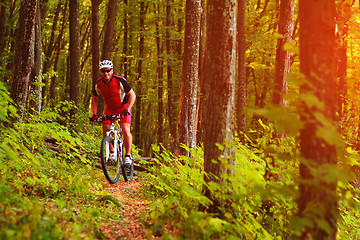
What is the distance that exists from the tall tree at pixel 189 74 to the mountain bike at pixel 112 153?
1607 mm

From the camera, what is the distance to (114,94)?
774 cm

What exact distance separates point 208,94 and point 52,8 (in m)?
29.4

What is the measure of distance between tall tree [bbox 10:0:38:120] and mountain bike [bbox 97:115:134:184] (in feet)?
6.07

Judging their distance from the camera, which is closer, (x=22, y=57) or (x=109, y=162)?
(x=22, y=57)

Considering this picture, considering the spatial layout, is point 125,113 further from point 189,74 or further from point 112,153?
point 189,74

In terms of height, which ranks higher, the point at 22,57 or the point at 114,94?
the point at 22,57

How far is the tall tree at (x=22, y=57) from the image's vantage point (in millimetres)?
7527

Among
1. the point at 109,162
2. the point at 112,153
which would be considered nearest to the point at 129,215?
the point at 109,162

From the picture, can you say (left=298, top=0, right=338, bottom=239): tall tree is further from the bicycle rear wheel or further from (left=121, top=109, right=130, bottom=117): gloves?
the bicycle rear wheel

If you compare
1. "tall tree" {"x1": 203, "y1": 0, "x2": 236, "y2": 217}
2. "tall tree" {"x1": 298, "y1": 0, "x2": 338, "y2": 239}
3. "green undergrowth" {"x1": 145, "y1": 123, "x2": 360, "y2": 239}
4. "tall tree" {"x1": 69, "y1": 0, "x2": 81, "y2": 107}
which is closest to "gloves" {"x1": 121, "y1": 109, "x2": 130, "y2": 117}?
"green undergrowth" {"x1": 145, "y1": 123, "x2": 360, "y2": 239}

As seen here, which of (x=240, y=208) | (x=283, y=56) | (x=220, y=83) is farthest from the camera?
(x=283, y=56)

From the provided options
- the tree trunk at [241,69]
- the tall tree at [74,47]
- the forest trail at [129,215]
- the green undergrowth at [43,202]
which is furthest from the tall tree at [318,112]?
the tall tree at [74,47]

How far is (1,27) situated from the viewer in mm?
21094

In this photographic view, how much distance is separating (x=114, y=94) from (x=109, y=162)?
1563 millimetres
